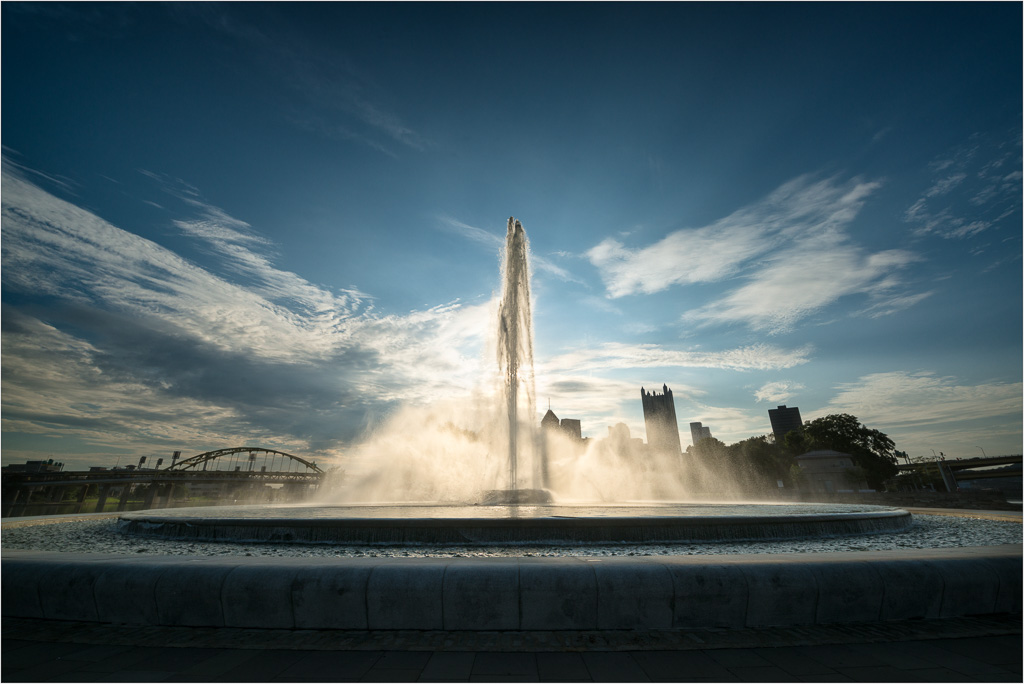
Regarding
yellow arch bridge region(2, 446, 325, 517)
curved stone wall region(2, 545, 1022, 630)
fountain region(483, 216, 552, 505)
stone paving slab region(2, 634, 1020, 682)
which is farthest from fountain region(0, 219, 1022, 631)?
yellow arch bridge region(2, 446, 325, 517)

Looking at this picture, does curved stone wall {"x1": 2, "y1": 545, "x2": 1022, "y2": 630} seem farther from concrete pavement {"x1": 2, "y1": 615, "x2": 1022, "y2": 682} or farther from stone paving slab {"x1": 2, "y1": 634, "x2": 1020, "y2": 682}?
stone paving slab {"x1": 2, "y1": 634, "x2": 1020, "y2": 682}

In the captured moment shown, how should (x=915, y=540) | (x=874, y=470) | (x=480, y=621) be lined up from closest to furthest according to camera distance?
1. (x=480, y=621)
2. (x=915, y=540)
3. (x=874, y=470)

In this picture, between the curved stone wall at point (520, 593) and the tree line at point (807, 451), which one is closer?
the curved stone wall at point (520, 593)

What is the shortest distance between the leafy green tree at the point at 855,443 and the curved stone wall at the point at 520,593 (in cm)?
6908

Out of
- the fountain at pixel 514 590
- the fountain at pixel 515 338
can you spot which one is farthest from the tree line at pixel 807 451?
the fountain at pixel 514 590

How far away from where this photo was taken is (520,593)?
5.07 m

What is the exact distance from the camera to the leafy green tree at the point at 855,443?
60906mm

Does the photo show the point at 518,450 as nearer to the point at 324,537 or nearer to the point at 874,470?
the point at 324,537

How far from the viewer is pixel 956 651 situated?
4.61 m

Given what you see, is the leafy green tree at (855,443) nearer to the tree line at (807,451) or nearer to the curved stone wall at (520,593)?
the tree line at (807,451)

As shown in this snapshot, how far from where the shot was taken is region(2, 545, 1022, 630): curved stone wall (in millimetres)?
5086

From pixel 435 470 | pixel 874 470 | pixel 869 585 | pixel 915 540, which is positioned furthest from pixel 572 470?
pixel 874 470

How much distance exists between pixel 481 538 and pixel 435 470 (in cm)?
2438

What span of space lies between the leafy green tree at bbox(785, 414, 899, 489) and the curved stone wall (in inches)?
2720
